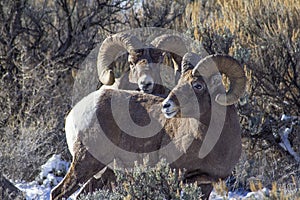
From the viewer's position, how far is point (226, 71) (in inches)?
287

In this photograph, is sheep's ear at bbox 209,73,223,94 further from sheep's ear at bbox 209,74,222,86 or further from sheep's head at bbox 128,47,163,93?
sheep's head at bbox 128,47,163,93

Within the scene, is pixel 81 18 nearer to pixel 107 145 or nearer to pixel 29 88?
pixel 29 88

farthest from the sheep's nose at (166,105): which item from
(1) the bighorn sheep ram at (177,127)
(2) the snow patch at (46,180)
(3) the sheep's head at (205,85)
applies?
(2) the snow patch at (46,180)

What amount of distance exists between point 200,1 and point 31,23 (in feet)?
10.1

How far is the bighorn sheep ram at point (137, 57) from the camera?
895 centimetres

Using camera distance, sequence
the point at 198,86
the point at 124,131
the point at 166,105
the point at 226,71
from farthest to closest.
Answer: the point at 124,131 < the point at 226,71 < the point at 198,86 < the point at 166,105

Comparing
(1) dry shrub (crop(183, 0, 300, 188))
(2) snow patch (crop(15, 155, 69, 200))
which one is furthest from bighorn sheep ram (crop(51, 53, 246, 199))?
(1) dry shrub (crop(183, 0, 300, 188))

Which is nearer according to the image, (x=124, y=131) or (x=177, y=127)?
(x=177, y=127)

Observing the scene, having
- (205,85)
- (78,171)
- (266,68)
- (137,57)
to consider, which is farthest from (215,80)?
(266,68)

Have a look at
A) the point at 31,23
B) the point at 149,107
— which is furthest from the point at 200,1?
the point at 149,107

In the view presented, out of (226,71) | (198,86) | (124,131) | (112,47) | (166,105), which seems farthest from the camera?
(112,47)

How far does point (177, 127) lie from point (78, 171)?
1146 mm

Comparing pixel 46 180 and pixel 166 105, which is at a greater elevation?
pixel 166 105

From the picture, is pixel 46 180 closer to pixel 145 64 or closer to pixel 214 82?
pixel 145 64
